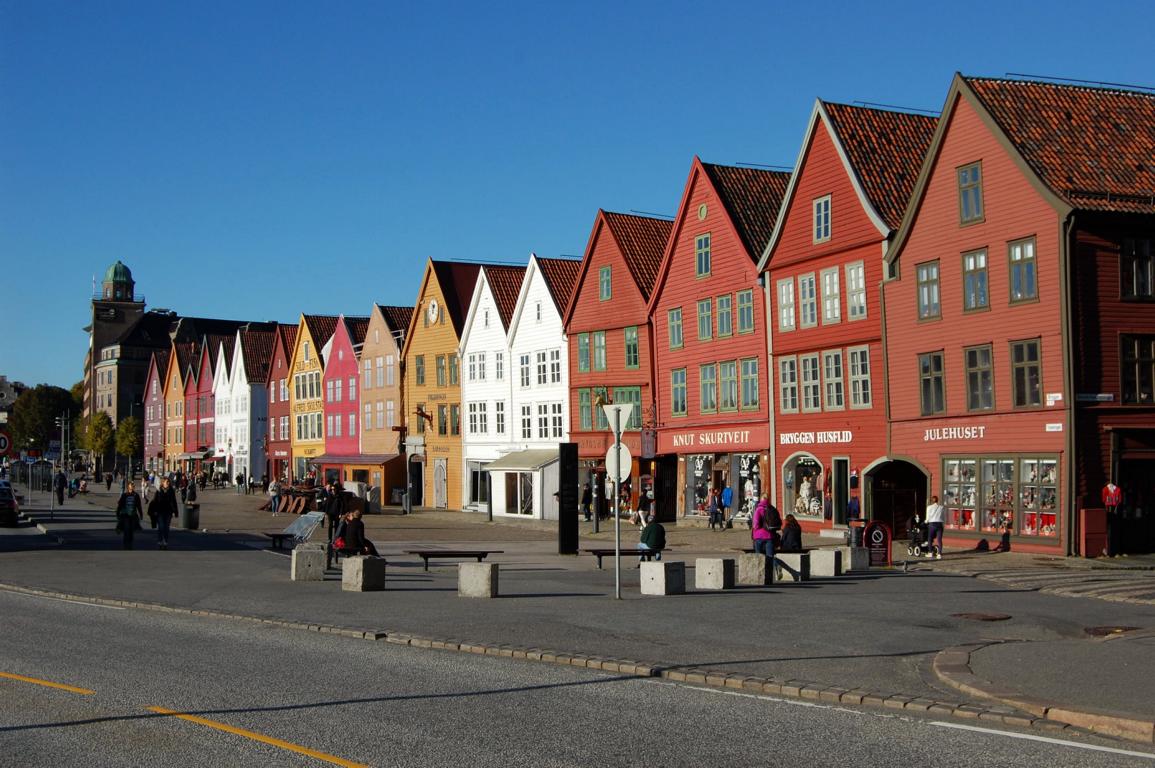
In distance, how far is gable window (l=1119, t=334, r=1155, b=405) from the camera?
3228 centimetres

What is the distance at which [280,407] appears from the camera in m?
96.6

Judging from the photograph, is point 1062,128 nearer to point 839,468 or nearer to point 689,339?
point 839,468

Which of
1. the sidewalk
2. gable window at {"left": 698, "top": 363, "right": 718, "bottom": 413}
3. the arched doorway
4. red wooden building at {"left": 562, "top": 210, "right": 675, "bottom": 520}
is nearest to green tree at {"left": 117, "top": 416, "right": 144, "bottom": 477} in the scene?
red wooden building at {"left": 562, "top": 210, "right": 675, "bottom": 520}

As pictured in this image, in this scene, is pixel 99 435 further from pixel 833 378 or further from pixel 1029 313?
pixel 1029 313

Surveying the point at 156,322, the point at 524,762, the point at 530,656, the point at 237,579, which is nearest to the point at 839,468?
the point at 237,579

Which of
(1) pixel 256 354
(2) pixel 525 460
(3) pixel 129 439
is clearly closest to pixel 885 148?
(2) pixel 525 460

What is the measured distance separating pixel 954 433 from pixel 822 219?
9.63 m

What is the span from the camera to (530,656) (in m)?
15.2

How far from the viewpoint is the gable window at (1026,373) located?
3297 cm

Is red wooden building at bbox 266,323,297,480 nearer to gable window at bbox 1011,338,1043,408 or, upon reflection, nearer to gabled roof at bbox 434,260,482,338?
gabled roof at bbox 434,260,482,338

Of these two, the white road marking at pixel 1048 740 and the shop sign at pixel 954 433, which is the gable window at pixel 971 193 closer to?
the shop sign at pixel 954 433

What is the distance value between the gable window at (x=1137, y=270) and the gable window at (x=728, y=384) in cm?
1665

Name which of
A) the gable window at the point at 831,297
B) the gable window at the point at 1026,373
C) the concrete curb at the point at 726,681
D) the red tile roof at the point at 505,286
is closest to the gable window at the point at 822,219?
the gable window at the point at 831,297

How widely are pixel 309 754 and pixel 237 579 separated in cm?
1730
